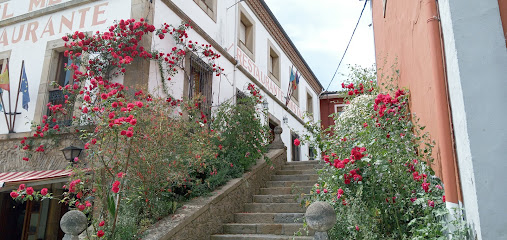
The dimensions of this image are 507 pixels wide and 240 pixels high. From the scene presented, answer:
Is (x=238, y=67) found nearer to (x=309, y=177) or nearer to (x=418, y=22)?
(x=309, y=177)

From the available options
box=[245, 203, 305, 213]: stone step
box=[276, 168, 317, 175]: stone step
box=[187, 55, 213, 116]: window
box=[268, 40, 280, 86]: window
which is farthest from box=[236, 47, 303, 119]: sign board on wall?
box=[245, 203, 305, 213]: stone step

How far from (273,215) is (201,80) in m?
4.23

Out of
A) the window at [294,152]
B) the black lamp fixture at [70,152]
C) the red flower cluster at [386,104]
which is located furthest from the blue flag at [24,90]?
the window at [294,152]

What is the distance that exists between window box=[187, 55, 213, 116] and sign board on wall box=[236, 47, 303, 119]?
1.84 m

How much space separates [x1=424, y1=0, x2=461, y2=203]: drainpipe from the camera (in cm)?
291

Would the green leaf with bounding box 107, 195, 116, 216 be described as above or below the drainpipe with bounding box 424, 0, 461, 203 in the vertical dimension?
below

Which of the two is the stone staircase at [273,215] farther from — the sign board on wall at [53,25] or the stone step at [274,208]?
the sign board on wall at [53,25]

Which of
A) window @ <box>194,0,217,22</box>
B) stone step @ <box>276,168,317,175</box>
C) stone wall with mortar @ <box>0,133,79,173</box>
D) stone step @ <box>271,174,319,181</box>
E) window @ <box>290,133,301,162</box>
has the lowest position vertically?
stone step @ <box>271,174,319,181</box>

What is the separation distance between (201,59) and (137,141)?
4.30m

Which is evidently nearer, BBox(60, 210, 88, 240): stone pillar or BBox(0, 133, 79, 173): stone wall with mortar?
BBox(60, 210, 88, 240): stone pillar

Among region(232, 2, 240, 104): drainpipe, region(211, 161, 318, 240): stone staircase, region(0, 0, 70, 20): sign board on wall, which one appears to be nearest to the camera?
region(211, 161, 318, 240): stone staircase

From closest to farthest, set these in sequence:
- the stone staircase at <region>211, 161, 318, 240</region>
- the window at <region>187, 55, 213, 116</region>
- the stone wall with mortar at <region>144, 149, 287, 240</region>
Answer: the stone wall with mortar at <region>144, 149, 287, 240</region> < the stone staircase at <region>211, 161, 318, 240</region> < the window at <region>187, 55, 213, 116</region>

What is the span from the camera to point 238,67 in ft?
35.4

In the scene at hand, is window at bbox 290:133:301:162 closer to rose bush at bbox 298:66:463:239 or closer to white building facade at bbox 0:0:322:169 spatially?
white building facade at bbox 0:0:322:169
